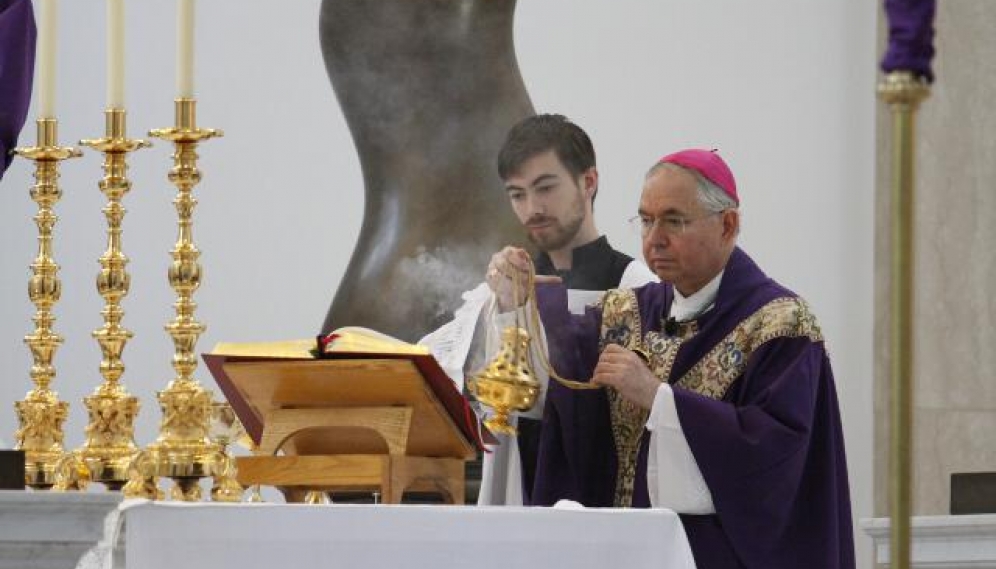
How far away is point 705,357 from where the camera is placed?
514 cm

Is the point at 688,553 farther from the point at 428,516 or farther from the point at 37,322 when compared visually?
the point at 37,322

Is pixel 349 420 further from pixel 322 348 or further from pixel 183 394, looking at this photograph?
pixel 183 394

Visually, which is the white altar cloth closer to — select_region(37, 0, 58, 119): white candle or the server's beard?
select_region(37, 0, 58, 119): white candle

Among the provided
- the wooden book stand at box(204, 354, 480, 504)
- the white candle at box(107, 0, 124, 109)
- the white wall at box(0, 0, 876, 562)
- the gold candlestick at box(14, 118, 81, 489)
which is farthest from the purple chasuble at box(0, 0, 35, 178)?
the white wall at box(0, 0, 876, 562)

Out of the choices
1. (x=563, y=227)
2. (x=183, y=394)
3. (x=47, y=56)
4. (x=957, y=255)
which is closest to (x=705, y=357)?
(x=563, y=227)

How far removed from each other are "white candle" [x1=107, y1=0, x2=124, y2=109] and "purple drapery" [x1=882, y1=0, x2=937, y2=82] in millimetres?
2244

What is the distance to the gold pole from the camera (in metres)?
2.28

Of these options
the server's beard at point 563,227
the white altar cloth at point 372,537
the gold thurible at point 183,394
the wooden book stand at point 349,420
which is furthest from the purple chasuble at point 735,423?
the gold thurible at point 183,394

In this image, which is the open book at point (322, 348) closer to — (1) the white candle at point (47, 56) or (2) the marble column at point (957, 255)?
(1) the white candle at point (47, 56)

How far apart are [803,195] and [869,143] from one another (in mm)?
318

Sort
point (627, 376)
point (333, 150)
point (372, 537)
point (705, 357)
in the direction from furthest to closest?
point (333, 150) → point (705, 357) → point (627, 376) → point (372, 537)

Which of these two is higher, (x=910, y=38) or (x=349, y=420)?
(x=910, y=38)

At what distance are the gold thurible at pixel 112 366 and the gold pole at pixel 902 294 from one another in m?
2.26

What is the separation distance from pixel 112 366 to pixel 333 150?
477 centimetres
